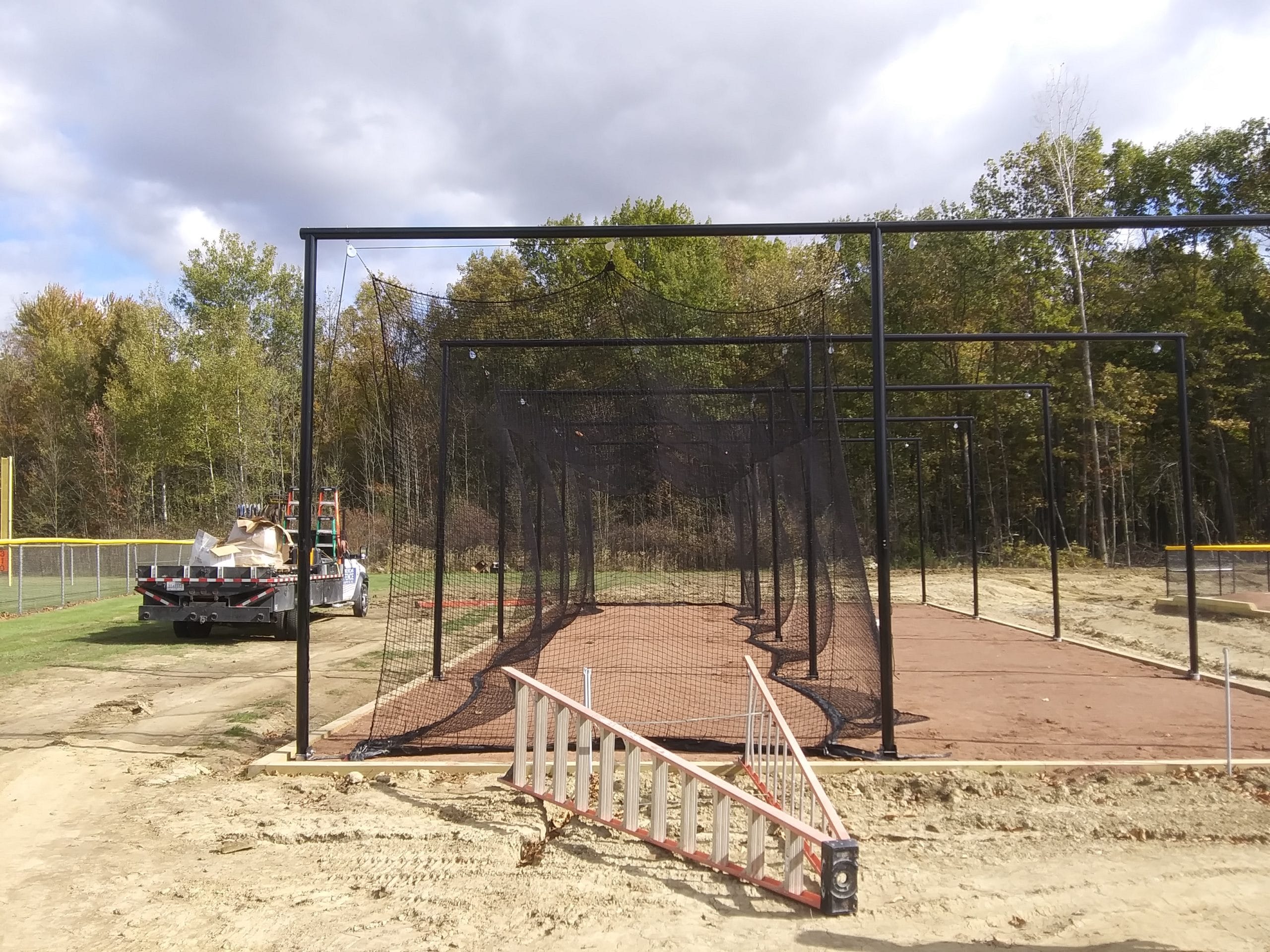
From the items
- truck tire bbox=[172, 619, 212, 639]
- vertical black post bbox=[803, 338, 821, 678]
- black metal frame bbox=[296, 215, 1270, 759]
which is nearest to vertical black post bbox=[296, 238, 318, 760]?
A: black metal frame bbox=[296, 215, 1270, 759]

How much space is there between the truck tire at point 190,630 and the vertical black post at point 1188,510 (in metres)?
11.2

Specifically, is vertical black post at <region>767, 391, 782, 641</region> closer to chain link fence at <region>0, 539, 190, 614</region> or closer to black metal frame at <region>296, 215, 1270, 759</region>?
black metal frame at <region>296, 215, 1270, 759</region>

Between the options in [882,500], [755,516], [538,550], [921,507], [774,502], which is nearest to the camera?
[882,500]

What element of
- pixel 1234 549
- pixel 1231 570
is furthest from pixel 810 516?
pixel 1231 570

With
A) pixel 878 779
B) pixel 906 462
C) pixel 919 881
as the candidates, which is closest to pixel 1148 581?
pixel 906 462

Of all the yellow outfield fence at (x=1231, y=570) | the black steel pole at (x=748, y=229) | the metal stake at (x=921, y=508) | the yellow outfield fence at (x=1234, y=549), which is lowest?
the yellow outfield fence at (x=1231, y=570)

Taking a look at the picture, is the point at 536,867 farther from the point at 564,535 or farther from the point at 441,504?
the point at 564,535

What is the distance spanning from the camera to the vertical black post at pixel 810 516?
750 cm

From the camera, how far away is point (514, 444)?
949 centimetres

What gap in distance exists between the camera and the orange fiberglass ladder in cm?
325

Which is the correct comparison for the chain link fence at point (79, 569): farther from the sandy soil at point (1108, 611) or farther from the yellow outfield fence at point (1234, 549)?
the yellow outfield fence at point (1234, 549)

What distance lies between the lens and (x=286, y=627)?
11.7m

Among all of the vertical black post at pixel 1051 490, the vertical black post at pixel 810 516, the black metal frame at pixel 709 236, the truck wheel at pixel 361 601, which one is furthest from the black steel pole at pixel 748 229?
the truck wheel at pixel 361 601

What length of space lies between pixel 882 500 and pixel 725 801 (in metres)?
2.48
